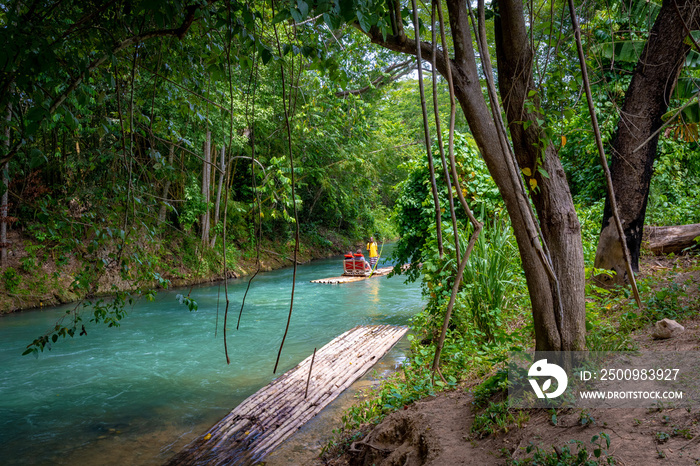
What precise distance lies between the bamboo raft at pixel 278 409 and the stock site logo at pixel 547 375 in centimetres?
145

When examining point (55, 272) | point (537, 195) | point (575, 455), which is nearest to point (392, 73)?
point (55, 272)

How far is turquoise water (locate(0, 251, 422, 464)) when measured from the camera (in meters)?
4.18

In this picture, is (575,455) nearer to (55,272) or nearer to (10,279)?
(55,272)

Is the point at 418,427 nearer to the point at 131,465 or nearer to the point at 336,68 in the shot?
the point at 336,68

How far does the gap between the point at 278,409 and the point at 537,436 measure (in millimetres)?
2708

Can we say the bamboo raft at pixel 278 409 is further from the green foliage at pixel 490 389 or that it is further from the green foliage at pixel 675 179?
the green foliage at pixel 675 179

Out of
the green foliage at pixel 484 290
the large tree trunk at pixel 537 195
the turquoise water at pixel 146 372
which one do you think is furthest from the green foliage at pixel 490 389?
the turquoise water at pixel 146 372

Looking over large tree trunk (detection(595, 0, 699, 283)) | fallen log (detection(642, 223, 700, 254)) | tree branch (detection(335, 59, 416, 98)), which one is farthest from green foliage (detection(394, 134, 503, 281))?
tree branch (detection(335, 59, 416, 98))

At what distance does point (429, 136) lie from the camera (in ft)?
A: 3.11

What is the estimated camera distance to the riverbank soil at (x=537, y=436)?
1.86 meters

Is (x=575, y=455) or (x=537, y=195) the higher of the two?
(x=537, y=195)

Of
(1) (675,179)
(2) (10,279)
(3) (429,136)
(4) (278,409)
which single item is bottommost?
(4) (278,409)

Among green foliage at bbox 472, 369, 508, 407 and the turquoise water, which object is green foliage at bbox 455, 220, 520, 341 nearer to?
green foliage at bbox 472, 369, 508, 407

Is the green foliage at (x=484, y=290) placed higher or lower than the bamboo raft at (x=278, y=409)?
higher
